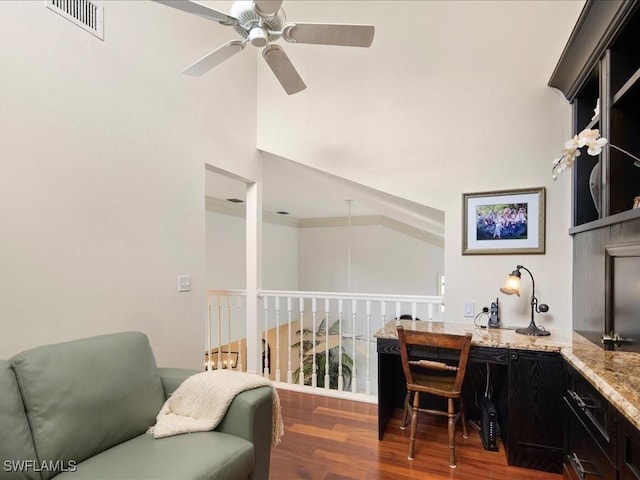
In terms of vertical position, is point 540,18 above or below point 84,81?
above

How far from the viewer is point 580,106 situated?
2.37 metres

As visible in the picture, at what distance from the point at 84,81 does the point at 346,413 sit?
2922 millimetres

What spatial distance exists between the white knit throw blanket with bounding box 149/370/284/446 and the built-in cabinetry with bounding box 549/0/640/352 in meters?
1.87

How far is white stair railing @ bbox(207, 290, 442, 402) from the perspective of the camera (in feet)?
9.92

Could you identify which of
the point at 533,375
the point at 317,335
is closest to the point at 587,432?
the point at 533,375

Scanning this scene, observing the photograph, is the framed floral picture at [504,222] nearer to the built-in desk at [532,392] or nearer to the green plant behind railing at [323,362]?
the built-in desk at [532,392]

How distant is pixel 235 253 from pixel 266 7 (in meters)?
4.83

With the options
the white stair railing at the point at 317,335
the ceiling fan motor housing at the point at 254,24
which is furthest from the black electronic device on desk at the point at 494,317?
the ceiling fan motor housing at the point at 254,24

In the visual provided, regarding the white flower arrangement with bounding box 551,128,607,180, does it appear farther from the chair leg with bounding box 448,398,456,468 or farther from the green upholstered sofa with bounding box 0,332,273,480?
the green upholstered sofa with bounding box 0,332,273,480

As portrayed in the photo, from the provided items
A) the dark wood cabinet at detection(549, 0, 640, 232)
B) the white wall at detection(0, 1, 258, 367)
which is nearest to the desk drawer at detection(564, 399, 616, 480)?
the dark wood cabinet at detection(549, 0, 640, 232)

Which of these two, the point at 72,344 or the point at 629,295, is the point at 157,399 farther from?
the point at 629,295

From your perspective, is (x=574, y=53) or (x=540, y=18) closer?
(x=574, y=53)

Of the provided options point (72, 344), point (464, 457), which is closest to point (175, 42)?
point (72, 344)

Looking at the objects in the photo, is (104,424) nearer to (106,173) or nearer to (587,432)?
(106,173)
